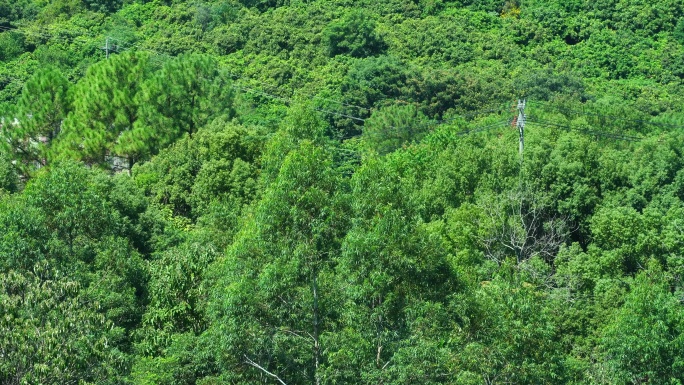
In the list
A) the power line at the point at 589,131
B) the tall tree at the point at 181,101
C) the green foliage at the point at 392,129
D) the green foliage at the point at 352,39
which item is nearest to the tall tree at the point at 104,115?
the tall tree at the point at 181,101

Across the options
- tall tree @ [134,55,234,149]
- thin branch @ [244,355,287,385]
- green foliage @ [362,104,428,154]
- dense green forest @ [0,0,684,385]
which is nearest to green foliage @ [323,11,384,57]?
dense green forest @ [0,0,684,385]

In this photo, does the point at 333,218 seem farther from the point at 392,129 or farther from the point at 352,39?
the point at 352,39

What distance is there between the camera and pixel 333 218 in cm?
2558

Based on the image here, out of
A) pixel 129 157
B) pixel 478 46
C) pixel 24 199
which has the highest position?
pixel 24 199

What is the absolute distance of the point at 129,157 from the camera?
146 feet

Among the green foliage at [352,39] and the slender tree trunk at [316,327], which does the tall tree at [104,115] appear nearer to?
the slender tree trunk at [316,327]

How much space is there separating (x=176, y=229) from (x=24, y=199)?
5.57 metres

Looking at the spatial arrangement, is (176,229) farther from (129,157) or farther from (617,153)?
(617,153)

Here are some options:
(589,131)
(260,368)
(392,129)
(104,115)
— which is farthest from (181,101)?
(260,368)

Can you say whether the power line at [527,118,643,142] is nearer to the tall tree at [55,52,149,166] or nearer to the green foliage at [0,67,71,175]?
the tall tree at [55,52,149,166]

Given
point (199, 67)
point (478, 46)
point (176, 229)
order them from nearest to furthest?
point (176, 229)
point (199, 67)
point (478, 46)

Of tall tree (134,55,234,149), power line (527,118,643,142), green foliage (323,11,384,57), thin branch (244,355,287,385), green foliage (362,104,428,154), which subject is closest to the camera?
thin branch (244,355,287,385)

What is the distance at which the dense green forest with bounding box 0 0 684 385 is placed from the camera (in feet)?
81.4

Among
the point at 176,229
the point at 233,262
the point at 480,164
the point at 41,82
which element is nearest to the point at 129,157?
the point at 41,82
